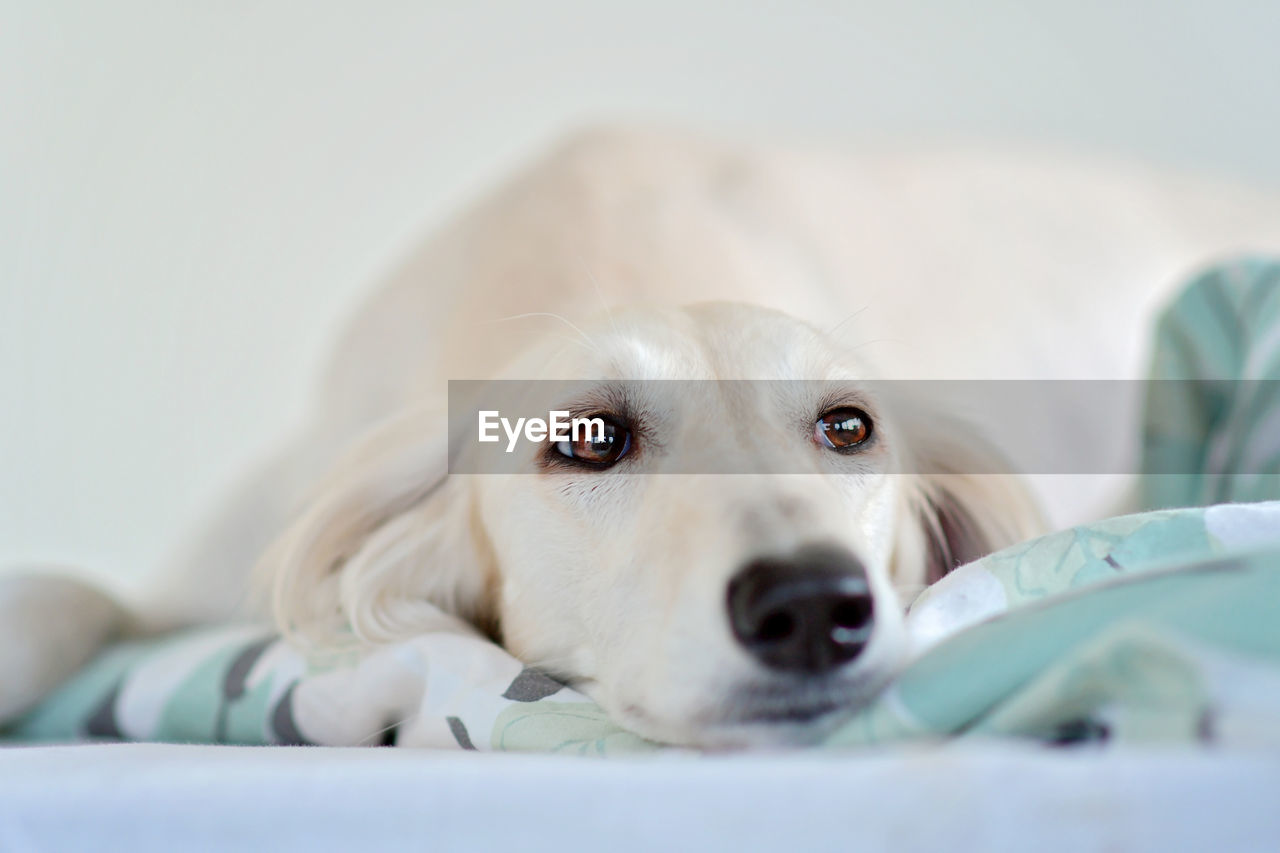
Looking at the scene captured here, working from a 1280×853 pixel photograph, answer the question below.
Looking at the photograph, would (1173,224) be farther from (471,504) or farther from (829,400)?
(471,504)

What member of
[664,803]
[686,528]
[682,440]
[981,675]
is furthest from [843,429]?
[664,803]

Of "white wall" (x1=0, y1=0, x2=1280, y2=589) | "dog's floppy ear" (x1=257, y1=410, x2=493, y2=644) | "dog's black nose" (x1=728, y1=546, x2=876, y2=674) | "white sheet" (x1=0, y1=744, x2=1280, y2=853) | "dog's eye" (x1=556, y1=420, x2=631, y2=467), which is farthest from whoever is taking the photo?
"white wall" (x1=0, y1=0, x2=1280, y2=589)

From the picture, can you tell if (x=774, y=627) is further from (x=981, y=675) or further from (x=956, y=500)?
(x=956, y=500)

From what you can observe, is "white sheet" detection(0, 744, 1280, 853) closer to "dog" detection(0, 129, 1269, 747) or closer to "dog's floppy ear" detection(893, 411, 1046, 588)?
"dog" detection(0, 129, 1269, 747)

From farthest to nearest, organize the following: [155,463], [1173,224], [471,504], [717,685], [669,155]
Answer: [155,463] < [1173,224] < [669,155] < [471,504] < [717,685]

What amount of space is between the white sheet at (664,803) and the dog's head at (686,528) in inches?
4.7

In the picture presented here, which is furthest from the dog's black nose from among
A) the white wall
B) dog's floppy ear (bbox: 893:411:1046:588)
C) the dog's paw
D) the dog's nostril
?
the white wall

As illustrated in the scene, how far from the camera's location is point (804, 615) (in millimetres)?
705

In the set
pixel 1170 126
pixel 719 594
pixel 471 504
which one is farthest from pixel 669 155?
pixel 1170 126

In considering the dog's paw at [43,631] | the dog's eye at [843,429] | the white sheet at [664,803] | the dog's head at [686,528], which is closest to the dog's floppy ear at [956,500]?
the dog's head at [686,528]

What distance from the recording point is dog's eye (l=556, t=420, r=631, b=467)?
103cm

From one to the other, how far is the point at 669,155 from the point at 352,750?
1.46m

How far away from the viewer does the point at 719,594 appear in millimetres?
728

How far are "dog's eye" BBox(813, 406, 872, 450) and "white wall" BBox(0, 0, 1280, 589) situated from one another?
206 cm
